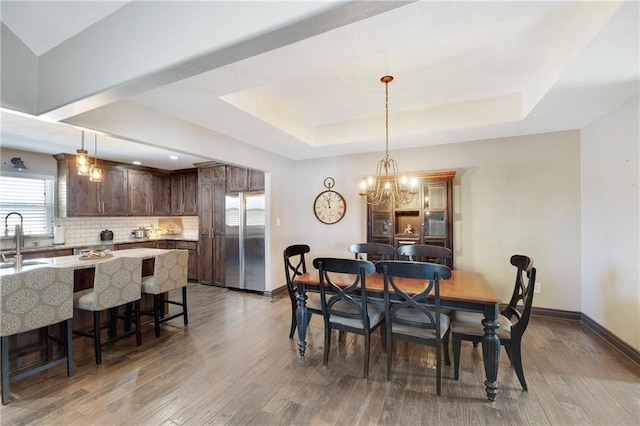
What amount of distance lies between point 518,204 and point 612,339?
1700 mm

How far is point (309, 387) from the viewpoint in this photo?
221 centimetres

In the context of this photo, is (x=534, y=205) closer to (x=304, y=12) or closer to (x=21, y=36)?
(x=304, y=12)

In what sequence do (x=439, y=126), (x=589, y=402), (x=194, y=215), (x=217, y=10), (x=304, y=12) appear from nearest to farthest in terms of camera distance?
(x=304, y=12)
(x=217, y=10)
(x=589, y=402)
(x=439, y=126)
(x=194, y=215)

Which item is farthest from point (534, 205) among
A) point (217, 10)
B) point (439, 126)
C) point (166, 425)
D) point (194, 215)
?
point (194, 215)

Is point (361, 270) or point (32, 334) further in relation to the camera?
point (32, 334)

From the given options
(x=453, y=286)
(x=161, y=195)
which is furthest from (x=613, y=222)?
(x=161, y=195)

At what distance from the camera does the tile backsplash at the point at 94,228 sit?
448 cm

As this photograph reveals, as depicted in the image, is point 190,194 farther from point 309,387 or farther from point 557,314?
point 557,314

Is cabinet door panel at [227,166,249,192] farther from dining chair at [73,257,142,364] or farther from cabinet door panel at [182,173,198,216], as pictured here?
dining chair at [73,257,142,364]

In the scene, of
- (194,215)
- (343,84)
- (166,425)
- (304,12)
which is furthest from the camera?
(194,215)

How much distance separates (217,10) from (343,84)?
5.83ft

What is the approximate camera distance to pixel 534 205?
12.0 ft

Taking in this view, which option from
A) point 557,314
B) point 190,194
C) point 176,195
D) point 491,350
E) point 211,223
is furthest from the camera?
point 176,195

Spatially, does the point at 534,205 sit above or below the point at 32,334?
above
